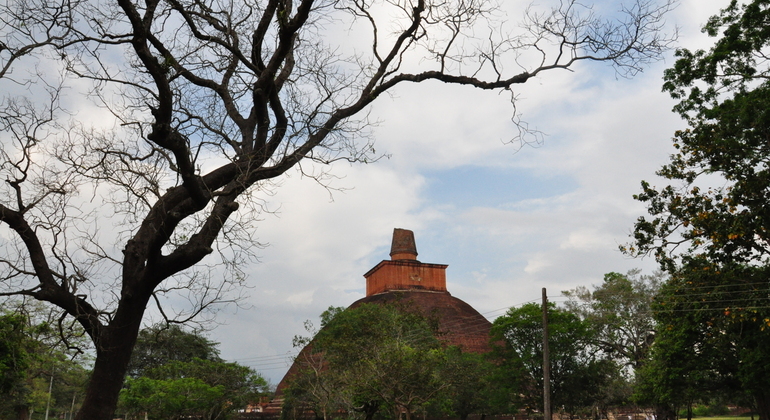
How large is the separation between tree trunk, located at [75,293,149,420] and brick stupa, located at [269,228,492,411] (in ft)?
123

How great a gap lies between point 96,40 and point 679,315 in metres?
18.8

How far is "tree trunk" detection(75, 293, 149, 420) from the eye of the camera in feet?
16.4

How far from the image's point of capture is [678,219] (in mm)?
14938

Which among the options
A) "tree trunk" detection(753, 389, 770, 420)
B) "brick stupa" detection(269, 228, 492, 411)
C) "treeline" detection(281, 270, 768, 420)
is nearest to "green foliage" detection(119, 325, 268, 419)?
"treeline" detection(281, 270, 768, 420)

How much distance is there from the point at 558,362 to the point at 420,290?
18.0 m

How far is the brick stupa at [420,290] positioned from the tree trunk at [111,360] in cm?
3763

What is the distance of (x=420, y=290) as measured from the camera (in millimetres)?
46312

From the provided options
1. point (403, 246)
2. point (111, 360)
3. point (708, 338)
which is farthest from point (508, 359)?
point (111, 360)

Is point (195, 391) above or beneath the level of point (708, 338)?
beneath

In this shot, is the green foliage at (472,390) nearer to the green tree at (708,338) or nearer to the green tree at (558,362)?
the green tree at (558,362)

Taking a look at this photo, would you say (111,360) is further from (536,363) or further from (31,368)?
(536,363)

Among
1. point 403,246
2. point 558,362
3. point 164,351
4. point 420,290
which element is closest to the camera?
point 558,362

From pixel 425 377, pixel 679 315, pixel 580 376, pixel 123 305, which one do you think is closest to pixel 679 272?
pixel 679 315

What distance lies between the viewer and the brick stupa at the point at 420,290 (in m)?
42.9
